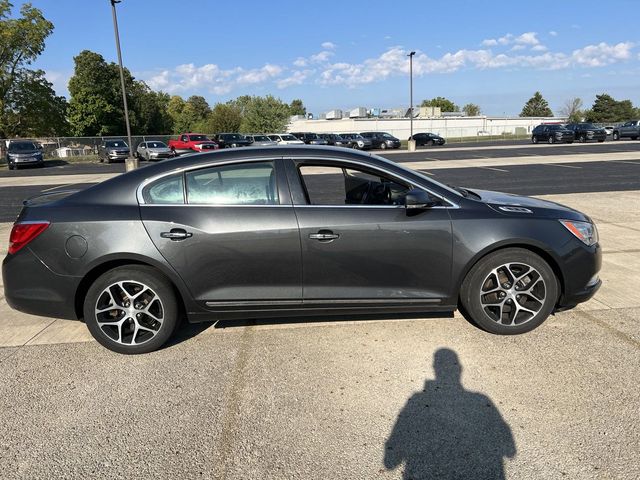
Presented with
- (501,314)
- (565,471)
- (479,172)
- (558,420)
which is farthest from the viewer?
(479,172)

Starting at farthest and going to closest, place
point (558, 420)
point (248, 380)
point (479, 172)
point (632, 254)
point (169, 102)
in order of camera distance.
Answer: point (169, 102)
point (479, 172)
point (632, 254)
point (248, 380)
point (558, 420)

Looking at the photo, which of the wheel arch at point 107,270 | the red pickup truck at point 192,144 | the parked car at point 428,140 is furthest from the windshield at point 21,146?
the parked car at point 428,140

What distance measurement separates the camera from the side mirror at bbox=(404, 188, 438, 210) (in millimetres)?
3422

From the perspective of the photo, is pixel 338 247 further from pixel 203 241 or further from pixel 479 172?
pixel 479 172

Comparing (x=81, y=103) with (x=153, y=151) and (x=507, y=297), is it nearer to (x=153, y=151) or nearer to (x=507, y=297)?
(x=153, y=151)

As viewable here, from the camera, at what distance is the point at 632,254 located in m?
5.86

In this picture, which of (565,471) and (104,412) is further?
(104,412)

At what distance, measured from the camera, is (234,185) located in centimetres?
358

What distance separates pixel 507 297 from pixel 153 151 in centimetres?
3097

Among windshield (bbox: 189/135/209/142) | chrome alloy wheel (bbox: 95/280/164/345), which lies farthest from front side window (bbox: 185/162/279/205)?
windshield (bbox: 189/135/209/142)

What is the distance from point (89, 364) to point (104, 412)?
2.44 feet

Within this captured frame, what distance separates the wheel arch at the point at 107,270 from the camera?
3.44 m

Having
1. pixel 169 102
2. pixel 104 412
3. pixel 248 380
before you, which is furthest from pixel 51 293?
pixel 169 102

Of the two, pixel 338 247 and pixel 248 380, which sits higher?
pixel 338 247
